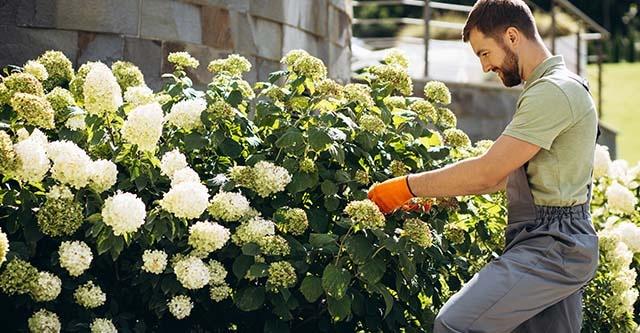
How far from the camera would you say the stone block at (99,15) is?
5801 mm

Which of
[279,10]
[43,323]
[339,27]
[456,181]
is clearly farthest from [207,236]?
[339,27]

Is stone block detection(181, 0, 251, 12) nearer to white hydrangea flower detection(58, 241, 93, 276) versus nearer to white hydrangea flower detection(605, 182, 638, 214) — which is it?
white hydrangea flower detection(605, 182, 638, 214)

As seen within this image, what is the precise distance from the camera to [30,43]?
226 inches

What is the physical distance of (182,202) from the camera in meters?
3.89

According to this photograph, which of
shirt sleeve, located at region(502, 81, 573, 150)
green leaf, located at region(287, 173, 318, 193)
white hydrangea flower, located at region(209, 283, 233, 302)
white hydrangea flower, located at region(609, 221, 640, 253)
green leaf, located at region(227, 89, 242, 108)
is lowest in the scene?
white hydrangea flower, located at region(609, 221, 640, 253)

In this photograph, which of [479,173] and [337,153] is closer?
[479,173]

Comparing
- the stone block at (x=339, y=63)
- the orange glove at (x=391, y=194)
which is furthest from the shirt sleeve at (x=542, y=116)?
→ the stone block at (x=339, y=63)

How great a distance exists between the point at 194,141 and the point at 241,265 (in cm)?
56

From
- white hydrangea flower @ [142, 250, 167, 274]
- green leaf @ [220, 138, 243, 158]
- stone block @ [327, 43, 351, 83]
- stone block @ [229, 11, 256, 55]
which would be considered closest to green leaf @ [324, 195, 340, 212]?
green leaf @ [220, 138, 243, 158]

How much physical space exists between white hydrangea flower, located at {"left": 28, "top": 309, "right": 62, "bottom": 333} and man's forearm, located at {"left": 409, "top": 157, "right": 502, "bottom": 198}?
1.40 m

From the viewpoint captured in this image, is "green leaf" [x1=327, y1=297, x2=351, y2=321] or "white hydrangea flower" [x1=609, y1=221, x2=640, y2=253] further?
"white hydrangea flower" [x1=609, y1=221, x2=640, y2=253]

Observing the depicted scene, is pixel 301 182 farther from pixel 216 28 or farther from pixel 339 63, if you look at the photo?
pixel 339 63

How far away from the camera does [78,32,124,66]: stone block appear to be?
19.2 feet

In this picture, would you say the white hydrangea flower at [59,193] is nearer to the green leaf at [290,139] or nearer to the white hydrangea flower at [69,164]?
the white hydrangea flower at [69,164]
